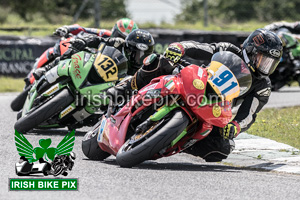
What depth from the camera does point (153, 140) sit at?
5785mm

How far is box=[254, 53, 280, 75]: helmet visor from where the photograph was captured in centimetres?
668

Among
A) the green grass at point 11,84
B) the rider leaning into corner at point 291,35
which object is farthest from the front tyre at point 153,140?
the rider leaning into corner at point 291,35

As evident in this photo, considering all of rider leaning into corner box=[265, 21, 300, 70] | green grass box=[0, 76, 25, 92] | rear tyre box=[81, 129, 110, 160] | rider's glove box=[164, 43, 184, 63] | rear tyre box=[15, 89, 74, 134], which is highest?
rider's glove box=[164, 43, 184, 63]

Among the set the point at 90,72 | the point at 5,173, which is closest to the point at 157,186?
the point at 5,173

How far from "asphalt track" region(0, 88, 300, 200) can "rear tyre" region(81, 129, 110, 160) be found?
75mm

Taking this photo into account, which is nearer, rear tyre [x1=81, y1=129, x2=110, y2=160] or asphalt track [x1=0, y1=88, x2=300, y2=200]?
asphalt track [x1=0, y1=88, x2=300, y2=200]

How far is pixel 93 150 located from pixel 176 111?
127 cm

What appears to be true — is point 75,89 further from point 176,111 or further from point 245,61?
point 176,111

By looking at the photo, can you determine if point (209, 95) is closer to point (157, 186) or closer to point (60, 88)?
point (157, 186)

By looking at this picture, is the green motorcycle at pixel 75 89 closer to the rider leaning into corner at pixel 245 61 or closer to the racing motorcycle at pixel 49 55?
the racing motorcycle at pixel 49 55

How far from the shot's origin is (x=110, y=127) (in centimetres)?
652

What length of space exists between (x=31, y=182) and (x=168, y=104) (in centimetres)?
150

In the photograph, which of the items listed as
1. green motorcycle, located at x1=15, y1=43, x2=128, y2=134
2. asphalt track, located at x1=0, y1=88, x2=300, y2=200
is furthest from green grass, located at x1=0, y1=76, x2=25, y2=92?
asphalt track, located at x1=0, y1=88, x2=300, y2=200

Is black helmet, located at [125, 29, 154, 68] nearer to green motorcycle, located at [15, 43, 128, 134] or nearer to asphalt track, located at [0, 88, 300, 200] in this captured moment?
green motorcycle, located at [15, 43, 128, 134]
